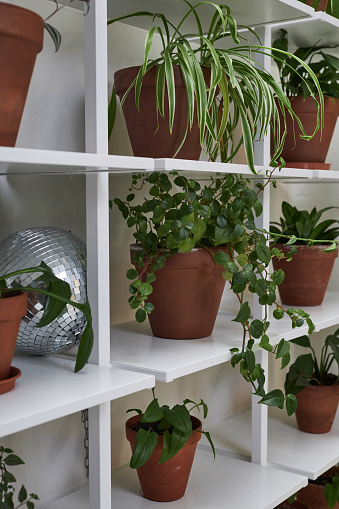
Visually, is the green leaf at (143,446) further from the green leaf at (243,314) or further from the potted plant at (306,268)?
the potted plant at (306,268)

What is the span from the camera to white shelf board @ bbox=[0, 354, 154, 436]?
0.92 metres

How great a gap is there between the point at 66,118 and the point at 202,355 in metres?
0.61

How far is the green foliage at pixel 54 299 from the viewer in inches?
41.7

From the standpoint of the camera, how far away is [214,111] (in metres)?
1.39

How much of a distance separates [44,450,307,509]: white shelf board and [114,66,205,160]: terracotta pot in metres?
0.78

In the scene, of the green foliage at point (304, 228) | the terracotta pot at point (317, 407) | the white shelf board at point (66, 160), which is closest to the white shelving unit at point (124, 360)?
the white shelf board at point (66, 160)

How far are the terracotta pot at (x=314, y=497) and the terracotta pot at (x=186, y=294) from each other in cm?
91

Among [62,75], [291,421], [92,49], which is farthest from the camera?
[291,421]

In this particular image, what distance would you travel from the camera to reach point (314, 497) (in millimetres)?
2084

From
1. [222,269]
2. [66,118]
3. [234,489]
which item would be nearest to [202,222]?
[222,269]

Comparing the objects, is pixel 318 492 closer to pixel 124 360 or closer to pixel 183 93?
pixel 124 360

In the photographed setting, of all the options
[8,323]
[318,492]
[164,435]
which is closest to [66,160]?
[8,323]

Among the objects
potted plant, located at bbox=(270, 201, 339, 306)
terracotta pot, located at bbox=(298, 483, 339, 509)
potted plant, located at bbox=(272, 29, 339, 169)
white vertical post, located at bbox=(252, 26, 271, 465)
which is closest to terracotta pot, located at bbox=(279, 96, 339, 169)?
potted plant, located at bbox=(272, 29, 339, 169)

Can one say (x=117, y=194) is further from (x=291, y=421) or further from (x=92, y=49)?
(x=291, y=421)
